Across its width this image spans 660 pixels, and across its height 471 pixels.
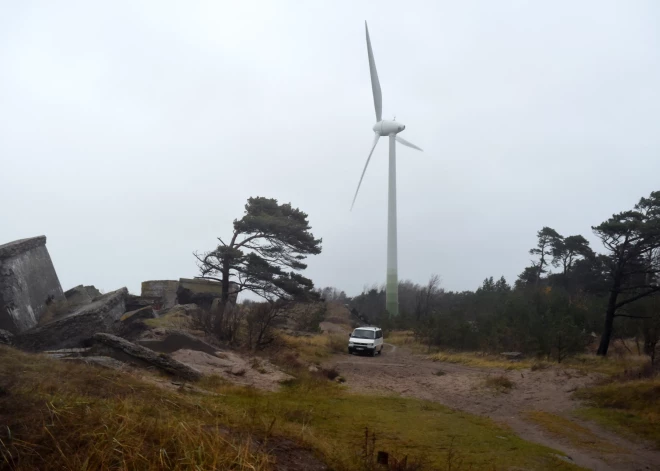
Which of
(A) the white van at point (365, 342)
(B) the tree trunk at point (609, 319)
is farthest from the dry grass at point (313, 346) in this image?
(B) the tree trunk at point (609, 319)

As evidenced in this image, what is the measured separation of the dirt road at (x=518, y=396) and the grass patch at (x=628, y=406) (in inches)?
17.2

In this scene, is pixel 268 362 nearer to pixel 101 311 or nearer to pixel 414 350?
pixel 101 311

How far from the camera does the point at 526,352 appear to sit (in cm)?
2467

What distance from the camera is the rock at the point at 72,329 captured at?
12961 millimetres

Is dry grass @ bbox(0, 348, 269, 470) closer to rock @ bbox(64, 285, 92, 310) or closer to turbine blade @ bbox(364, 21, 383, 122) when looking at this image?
rock @ bbox(64, 285, 92, 310)

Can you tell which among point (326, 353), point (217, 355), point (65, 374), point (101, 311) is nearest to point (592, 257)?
point (326, 353)

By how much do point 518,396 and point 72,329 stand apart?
43.5 ft

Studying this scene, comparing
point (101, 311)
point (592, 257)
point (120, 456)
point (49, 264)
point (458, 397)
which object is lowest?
point (458, 397)

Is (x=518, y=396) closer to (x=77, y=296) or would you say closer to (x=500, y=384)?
(x=500, y=384)

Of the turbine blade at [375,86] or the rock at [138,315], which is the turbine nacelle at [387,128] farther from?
the rock at [138,315]

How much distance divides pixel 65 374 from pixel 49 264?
371 inches

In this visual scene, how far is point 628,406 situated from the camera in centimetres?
1238

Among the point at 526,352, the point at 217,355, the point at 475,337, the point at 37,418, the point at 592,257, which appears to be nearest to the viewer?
the point at 37,418

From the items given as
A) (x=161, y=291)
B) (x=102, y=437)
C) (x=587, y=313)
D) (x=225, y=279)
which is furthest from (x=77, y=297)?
(x=587, y=313)
